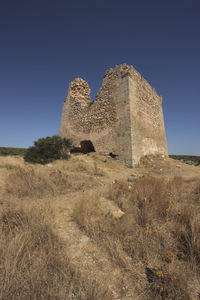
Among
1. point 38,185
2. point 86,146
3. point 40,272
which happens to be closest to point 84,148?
point 86,146

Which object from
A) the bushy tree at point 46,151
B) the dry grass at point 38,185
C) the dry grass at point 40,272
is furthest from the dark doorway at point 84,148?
the dry grass at point 40,272

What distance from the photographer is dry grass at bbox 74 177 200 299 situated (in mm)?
1119

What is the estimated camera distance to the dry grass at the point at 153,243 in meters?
1.12

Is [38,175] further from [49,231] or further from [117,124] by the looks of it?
[117,124]

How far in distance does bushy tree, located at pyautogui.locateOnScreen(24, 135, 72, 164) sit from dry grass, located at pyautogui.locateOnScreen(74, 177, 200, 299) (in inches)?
210

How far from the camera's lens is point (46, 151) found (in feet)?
24.0

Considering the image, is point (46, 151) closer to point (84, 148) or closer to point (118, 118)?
point (84, 148)

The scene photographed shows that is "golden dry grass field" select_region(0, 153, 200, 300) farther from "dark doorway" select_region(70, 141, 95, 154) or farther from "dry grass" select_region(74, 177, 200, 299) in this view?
"dark doorway" select_region(70, 141, 95, 154)

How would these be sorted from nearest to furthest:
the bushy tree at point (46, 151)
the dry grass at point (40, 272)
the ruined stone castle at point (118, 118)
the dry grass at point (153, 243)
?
the dry grass at point (40, 272)
the dry grass at point (153, 243)
the bushy tree at point (46, 151)
the ruined stone castle at point (118, 118)

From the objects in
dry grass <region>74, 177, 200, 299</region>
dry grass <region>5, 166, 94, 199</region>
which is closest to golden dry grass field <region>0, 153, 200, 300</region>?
dry grass <region>74, 177, 200, 299</region>

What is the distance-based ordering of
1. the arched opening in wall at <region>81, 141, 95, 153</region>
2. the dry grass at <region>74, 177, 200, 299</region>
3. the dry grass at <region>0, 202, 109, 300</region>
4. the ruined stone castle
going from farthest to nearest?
the arched opening in wall at <region>81, 141, 95, 153</region>, the ruined stone castle, the dry grass at <region>74, 177, 200, 299</region>, the dry grass at <region>0, 202, 109, 300</region>

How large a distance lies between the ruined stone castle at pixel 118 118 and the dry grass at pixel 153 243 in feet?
16.5

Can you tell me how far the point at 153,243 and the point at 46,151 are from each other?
6898mm

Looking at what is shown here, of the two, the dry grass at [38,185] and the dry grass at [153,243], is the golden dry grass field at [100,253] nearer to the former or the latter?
the dry grass at [153,243]
